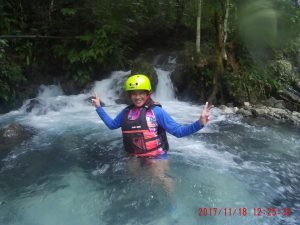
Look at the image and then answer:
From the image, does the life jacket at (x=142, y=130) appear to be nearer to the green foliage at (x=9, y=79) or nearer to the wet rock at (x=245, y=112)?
the wet rock at (x=245, y=112)

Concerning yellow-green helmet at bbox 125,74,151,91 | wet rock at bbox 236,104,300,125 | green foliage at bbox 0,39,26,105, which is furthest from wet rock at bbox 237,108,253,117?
green foliage at bbox 0,39,26,105

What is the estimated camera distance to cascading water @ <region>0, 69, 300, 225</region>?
4.35 meters

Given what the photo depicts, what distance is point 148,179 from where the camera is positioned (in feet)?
15.6

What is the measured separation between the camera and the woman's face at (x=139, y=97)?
4742 millimetres

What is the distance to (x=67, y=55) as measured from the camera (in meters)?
10.6

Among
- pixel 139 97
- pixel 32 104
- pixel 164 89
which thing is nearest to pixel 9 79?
pixel 32 104

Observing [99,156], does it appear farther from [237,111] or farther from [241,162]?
[237,111]

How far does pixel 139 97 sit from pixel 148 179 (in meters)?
1.03

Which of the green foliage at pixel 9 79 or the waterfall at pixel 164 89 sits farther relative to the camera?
the waterfall at pixel 164 89

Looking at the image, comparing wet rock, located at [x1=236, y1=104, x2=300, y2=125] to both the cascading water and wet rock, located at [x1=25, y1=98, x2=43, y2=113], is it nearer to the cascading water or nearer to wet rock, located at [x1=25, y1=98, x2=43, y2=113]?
the cascading water
